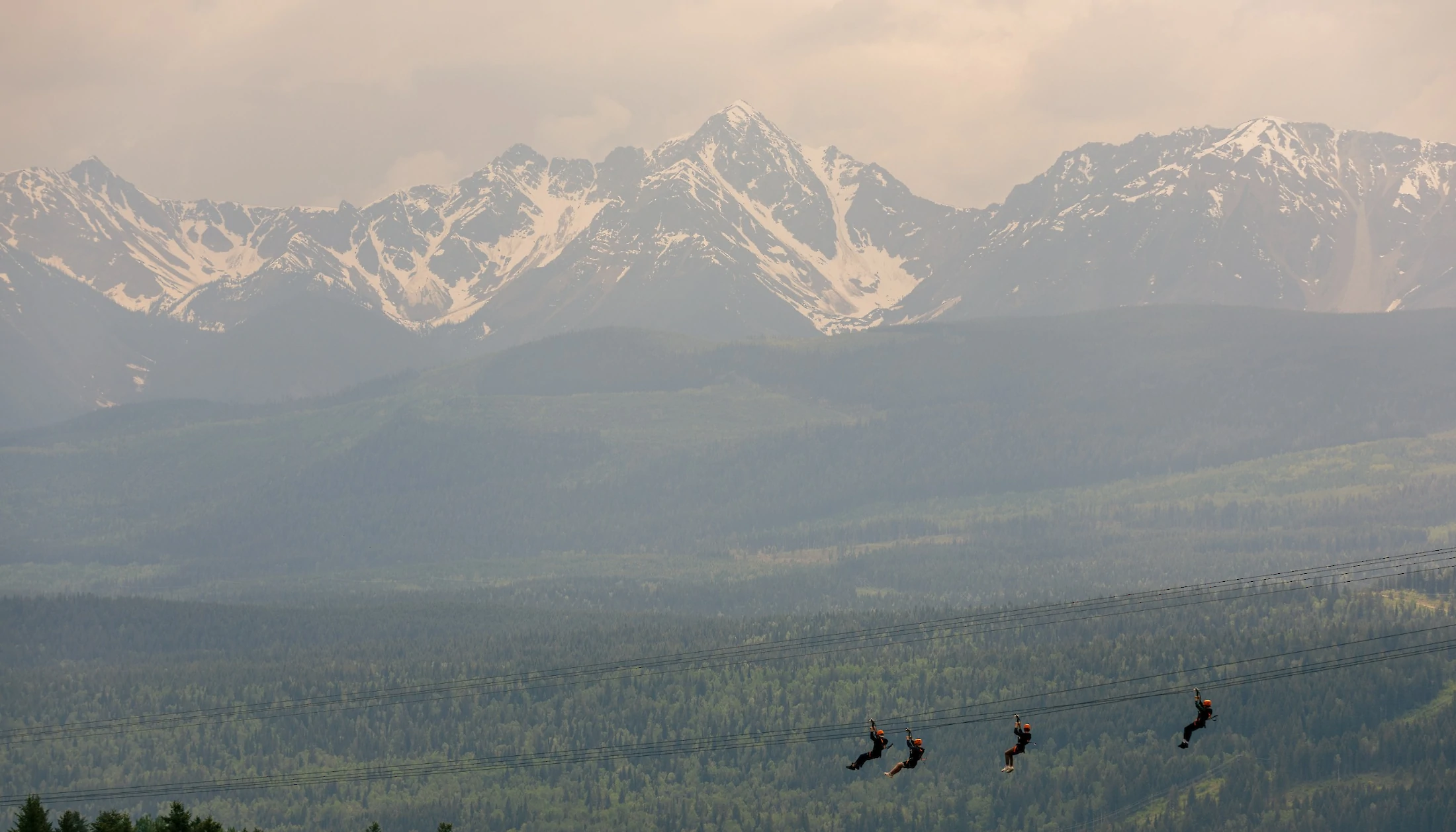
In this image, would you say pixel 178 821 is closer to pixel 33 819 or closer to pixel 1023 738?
pixel 33 819

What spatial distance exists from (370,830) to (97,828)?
17.9 m

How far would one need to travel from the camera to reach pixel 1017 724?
107812mm

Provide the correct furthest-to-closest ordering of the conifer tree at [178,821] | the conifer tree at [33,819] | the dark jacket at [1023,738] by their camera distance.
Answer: the conifer tree at [33,819] < the conifer tree at [178,821] < the dark jacket at [1023,738]

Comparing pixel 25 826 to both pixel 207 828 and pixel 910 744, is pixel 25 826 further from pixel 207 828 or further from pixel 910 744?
pixel 910 744

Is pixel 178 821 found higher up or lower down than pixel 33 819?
lower down

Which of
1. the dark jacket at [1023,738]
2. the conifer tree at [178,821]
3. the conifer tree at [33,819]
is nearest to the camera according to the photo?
the dark jacket at [1023,738]

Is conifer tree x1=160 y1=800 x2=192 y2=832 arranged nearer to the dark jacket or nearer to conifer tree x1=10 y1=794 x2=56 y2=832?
conifer tree x1=10 y1=794 x2=56 y2=832

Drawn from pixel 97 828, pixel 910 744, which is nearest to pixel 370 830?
pixel 97 828

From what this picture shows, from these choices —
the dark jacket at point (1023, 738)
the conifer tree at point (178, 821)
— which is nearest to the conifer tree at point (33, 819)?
the conifer tree at point (178, 821)

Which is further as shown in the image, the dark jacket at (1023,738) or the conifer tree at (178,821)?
the conifer tree at (178,821)

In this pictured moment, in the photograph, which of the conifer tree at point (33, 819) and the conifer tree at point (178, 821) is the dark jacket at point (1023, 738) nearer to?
the conifer tree at point (178, 821)

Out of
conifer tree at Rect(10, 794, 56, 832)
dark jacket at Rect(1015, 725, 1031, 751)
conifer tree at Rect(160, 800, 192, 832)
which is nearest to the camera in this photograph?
dark jacket at Rect(1015, 725, 1031, 751)

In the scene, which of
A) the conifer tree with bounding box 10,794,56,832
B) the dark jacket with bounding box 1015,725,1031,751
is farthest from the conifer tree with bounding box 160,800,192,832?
the dark jacket with bounding box 1015,725,1031,751

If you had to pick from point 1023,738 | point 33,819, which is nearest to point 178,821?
point 33,819
